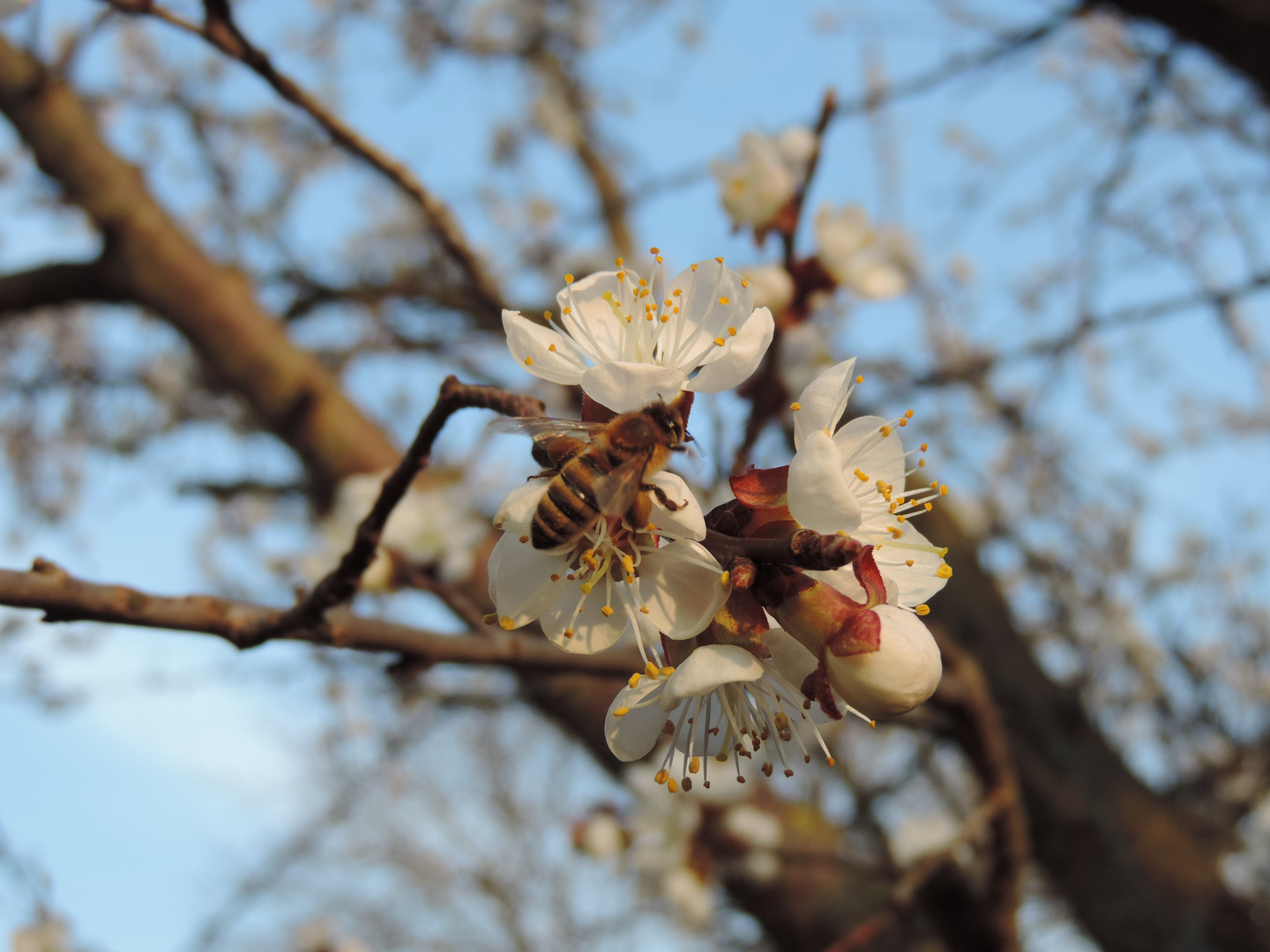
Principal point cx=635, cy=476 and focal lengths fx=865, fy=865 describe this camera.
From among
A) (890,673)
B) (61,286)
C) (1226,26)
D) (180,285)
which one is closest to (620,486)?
(890,673)

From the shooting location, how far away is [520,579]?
0.82 meters

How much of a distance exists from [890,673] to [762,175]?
1346 millimetres

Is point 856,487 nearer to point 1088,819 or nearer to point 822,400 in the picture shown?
point 822,400

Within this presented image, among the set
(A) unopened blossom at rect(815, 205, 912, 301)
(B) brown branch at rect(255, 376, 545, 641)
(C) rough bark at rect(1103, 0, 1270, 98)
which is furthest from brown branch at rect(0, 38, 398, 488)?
(C) rough bark at rect(1103, 0, 1270, 98)

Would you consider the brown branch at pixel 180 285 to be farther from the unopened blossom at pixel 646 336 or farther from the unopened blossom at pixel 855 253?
the unopened blossom at pixel 646 336

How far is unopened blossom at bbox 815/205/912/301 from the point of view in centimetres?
184

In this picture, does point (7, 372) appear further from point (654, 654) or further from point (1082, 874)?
point (1082, 874)

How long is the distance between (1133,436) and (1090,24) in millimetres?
3769

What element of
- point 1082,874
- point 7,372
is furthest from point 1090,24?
point 7,372

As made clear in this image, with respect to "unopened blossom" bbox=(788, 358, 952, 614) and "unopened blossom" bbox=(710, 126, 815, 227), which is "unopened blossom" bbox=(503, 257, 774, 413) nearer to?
"unopened blossom" bbox=(788, 358, 952, 614)

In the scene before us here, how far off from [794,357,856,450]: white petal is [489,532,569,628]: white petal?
26cm

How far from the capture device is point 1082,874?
8.39 ft

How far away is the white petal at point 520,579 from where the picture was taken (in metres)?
0.80

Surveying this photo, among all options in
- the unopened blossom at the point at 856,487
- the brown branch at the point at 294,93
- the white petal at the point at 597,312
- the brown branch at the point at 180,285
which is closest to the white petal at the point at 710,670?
the unopened blossom at the point at 856,487
